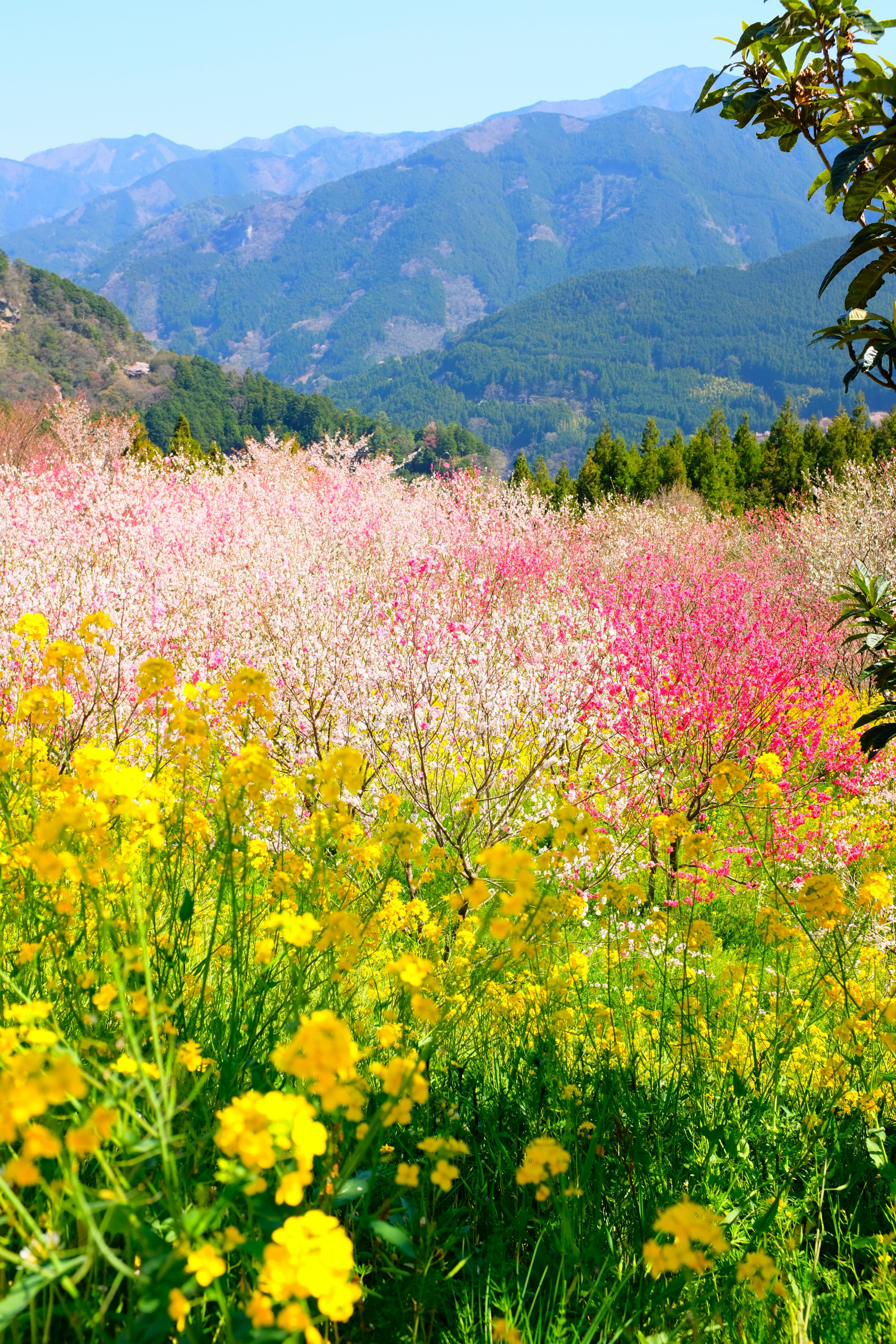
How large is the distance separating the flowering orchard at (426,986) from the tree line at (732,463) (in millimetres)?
15572

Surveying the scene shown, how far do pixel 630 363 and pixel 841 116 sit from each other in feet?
622

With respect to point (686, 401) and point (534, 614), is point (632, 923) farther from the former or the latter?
point (686, 401)

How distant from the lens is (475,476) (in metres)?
19.6

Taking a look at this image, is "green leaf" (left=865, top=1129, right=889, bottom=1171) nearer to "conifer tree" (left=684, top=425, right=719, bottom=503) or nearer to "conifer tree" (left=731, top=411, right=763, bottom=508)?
"conifer tree" (left=684, top=425, right=719, bottom=503)

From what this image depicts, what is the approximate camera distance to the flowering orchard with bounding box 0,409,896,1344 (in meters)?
1.18

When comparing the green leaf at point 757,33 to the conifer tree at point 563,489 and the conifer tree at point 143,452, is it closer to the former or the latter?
the conifer tree at point 143,452

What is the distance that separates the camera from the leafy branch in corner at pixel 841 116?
6.07 feet

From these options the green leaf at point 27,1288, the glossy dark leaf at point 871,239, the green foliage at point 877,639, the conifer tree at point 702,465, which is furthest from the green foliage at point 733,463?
the green leaf at point 27,1288

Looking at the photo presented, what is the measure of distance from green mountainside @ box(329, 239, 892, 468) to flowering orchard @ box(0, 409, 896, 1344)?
468ft

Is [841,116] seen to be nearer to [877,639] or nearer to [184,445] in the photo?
[877,639]

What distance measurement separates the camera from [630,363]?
17388 centimetres

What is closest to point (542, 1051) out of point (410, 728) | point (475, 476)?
point (410, 728)

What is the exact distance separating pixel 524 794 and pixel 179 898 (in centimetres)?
241

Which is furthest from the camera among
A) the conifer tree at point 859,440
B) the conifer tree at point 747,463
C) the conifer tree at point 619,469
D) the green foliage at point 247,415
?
the green foliage at point 247,415
